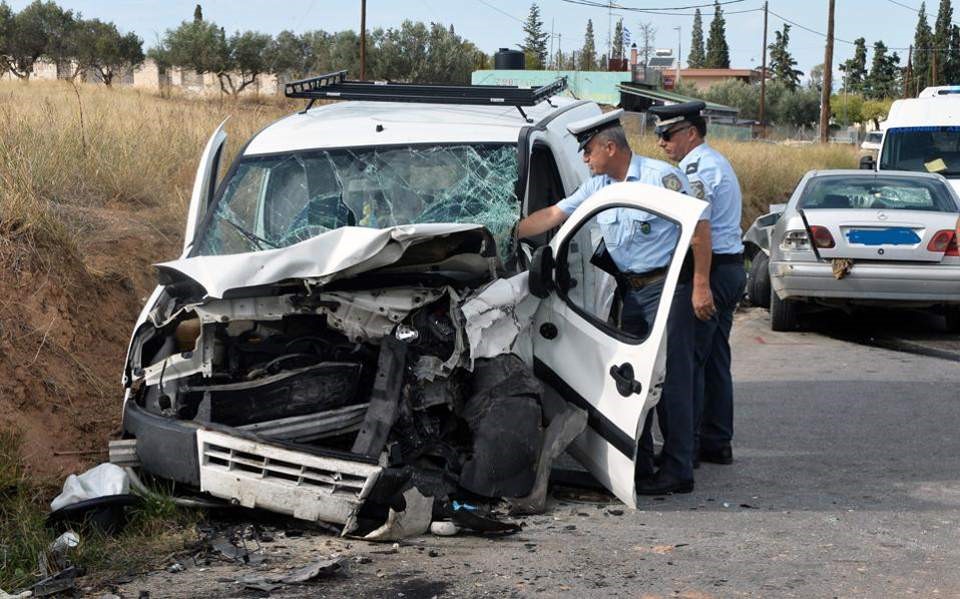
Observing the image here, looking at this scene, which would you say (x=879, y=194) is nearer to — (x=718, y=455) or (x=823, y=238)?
(x=823, y=238)

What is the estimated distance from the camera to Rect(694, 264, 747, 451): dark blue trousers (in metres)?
6.62

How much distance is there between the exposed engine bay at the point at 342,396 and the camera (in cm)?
516

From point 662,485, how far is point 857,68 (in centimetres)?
11167

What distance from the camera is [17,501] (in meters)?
5.53

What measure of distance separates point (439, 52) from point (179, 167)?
40.5 meters

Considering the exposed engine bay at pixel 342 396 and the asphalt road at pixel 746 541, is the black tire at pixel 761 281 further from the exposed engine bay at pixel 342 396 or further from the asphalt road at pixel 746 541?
the exposed engine bay at pixel 342 396

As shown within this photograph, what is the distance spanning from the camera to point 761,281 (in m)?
13.4

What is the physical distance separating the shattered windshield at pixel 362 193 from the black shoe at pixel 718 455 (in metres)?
1.72

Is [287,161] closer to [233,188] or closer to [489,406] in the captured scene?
[233,188]

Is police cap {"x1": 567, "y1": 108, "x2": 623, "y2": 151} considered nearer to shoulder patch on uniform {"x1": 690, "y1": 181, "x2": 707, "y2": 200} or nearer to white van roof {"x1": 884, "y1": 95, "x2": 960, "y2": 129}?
shoulder patch on uniform {"x1": 690, "y1": 181, "x2": 707, "y2": 200}

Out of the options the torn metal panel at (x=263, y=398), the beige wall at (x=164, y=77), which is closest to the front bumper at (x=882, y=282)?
the torn metal panel at (x=263, y=398)

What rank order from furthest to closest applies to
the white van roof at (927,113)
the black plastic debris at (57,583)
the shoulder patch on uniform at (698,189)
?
the white van roof at (927,113) < the shoulder patch on uniform at (698,189) < the black plastic debris at (57,583)

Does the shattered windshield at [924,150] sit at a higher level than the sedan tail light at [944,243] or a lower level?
higher

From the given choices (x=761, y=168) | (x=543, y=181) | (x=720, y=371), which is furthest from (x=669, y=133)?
(x=761, y=168)
